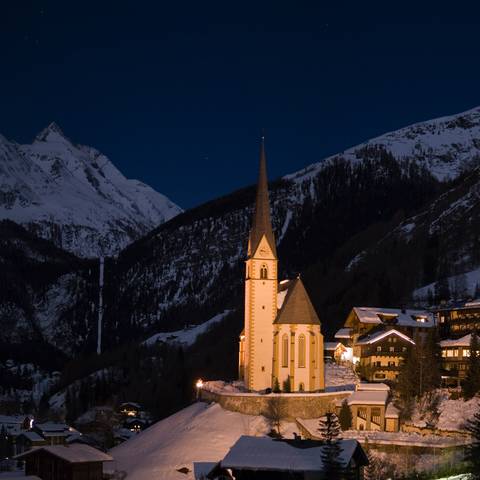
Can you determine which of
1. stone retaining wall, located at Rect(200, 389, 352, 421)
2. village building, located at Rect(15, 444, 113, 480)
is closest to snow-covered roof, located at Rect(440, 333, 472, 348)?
stone retaining wall, located at Rect(200, 389, 352, 421)

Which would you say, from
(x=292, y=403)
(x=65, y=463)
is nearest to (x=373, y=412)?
(x=292, y=403)

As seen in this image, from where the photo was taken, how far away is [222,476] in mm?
58438

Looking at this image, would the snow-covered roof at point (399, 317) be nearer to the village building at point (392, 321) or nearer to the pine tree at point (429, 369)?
the village building at point (392, 321)

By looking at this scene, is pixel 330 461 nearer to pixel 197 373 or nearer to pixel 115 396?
pixel 197 373

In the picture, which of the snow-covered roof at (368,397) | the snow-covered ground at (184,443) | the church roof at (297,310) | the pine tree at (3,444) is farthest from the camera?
the pine tree at (3,444)

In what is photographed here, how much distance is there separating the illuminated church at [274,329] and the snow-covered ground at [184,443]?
704 cm

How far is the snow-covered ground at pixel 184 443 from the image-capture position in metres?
72.9

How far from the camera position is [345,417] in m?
77.8

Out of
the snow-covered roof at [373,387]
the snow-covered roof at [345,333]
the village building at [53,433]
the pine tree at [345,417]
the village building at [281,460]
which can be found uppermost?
the snow-covered roof at [345,333]

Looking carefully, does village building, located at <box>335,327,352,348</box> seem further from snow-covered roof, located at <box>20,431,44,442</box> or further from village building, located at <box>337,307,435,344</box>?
snow-covered roof, located at <box>20,431,44,442</box>

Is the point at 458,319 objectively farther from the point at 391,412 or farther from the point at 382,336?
the point at 391,412

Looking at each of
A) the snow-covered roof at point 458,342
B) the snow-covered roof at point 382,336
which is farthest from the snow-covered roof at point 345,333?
the snow-covered roof at point 458,342

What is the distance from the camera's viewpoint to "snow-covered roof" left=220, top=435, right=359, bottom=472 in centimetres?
5488

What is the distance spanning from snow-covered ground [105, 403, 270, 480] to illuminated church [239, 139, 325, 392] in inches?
277
